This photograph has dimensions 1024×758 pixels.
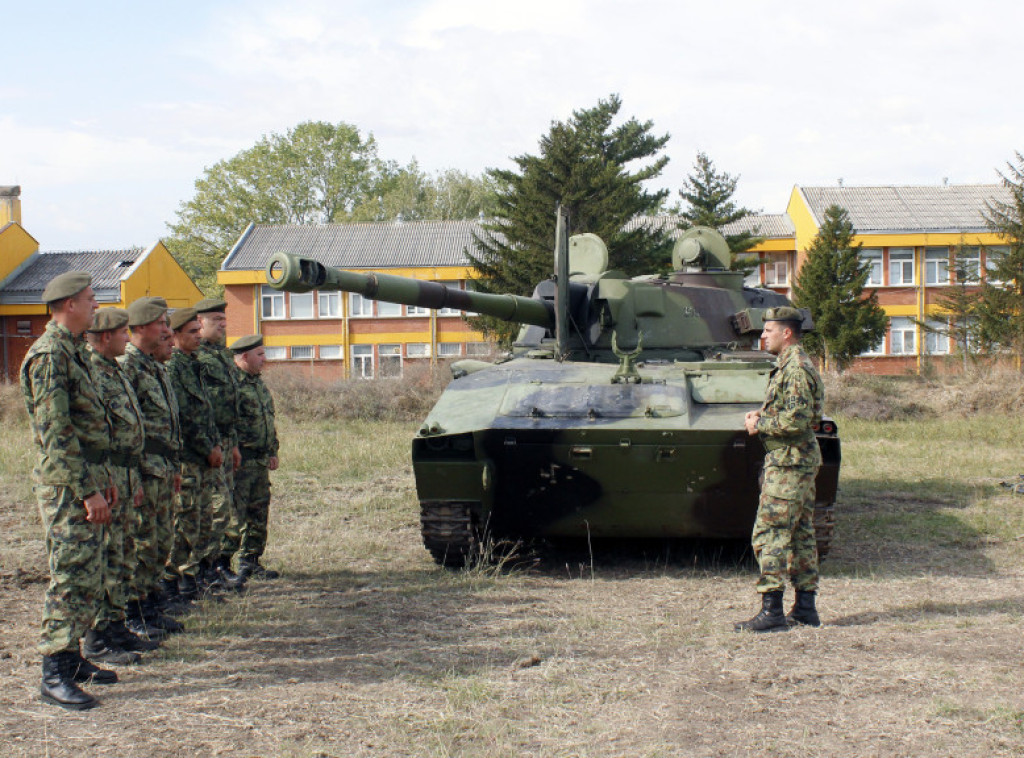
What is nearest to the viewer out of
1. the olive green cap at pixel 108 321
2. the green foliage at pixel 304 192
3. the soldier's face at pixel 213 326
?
the olive green cap at pixel 108 321

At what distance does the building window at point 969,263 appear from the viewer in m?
24.1

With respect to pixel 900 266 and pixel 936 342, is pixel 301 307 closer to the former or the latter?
pixel 900 266

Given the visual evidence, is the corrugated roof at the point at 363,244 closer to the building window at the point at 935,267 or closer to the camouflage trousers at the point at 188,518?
the building window at the point at 935,267

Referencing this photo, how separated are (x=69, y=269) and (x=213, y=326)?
29979 millimetres

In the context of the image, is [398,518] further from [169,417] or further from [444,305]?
[169,417]

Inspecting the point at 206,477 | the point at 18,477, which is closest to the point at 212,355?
the point at 206,477

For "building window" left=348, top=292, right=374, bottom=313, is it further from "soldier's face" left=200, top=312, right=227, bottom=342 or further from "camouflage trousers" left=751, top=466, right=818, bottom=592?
"camouflage trousers" left=751, top=466, right=818, bottom=592

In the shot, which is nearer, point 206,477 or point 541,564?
point 206,477

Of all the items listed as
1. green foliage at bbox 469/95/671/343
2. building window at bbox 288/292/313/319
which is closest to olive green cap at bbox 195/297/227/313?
green foliage at bbox 469/95/671/343

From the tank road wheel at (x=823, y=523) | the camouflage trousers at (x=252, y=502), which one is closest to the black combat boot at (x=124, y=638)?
the camouflage trousers at (x=252, y=502)

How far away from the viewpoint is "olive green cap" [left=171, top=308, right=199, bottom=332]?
6215 millimetres

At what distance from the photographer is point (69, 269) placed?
111 feet

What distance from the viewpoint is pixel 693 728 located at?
411cm

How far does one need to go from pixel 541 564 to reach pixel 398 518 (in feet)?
7.15
